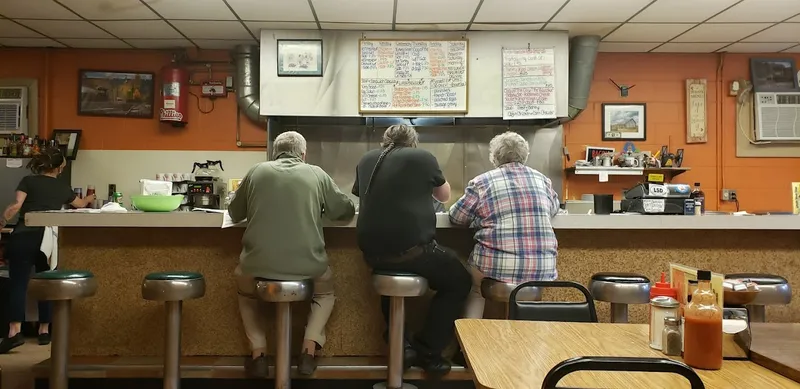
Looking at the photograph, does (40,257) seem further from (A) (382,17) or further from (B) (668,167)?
(B) (668,167)

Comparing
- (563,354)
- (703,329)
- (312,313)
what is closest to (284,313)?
(312,313)

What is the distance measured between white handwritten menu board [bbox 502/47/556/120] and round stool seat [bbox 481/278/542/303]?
240cm

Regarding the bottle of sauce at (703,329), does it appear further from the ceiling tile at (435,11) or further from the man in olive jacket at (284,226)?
the ceiling tile at (435,11)

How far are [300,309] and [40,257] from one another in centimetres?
253

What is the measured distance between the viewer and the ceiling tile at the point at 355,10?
437 cm

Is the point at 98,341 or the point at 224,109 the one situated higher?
the point at 224,109

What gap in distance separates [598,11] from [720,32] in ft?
4.45

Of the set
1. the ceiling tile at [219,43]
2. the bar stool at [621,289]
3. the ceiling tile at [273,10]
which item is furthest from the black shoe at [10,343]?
the bar stool at [621,289]

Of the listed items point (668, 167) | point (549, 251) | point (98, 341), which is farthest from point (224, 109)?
point (668, 167)

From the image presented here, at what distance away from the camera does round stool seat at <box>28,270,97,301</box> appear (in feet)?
9.00

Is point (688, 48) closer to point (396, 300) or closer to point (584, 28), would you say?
point (584, 28)

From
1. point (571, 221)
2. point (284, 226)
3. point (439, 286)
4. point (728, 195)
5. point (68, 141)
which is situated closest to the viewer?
point (284, 226)

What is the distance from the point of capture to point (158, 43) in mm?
5488

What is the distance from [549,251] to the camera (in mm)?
2936
